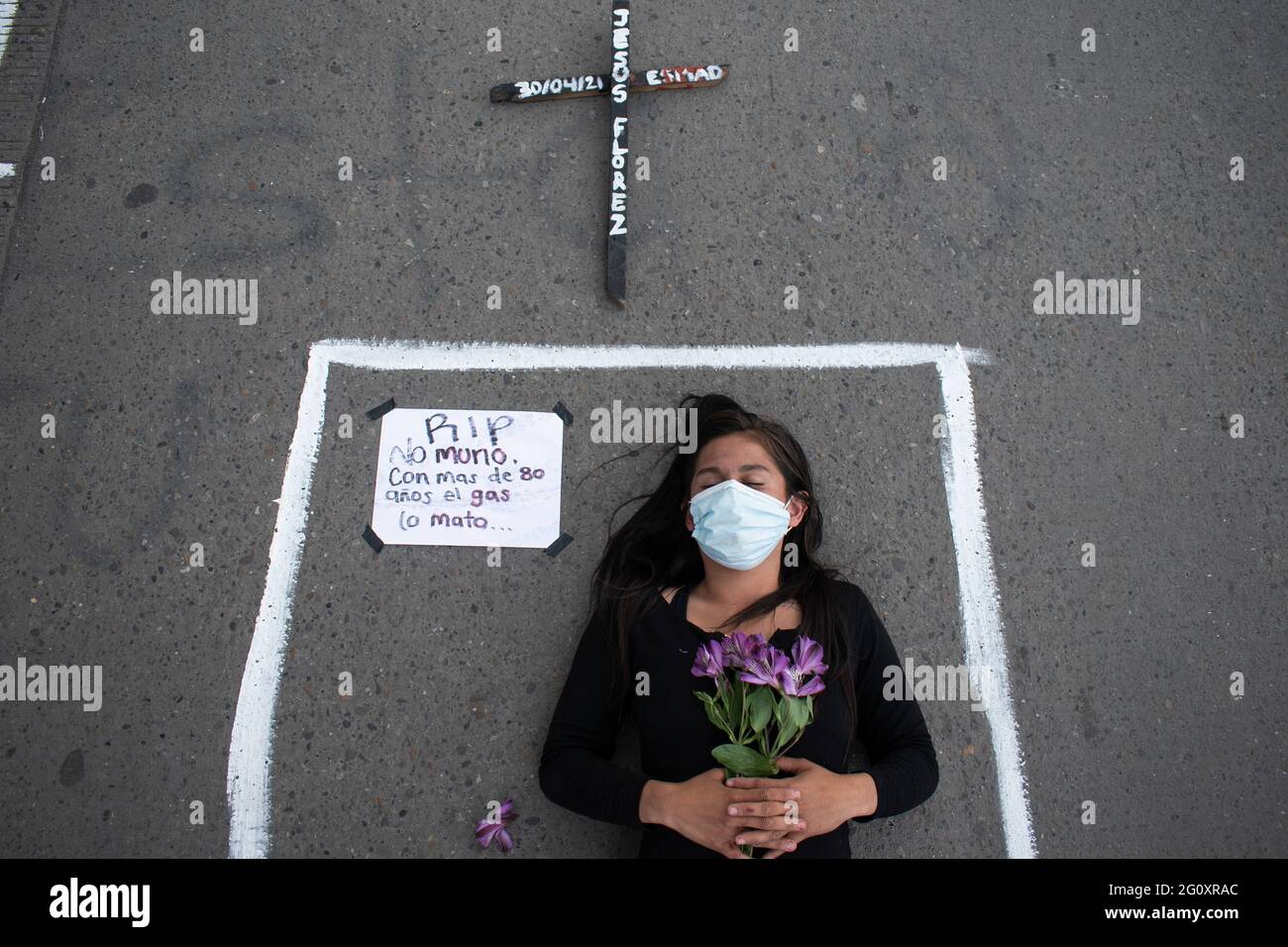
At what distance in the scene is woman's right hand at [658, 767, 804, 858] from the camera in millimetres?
2146

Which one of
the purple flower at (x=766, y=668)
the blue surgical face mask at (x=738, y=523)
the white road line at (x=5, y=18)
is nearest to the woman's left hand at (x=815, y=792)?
the purple flower at (x=766, y=668)

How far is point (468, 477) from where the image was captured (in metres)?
2.92

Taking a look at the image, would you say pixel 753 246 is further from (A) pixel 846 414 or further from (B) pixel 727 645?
(B) pixel 727 645

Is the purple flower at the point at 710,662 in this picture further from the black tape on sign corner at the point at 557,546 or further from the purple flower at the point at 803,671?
the black tape on sign corner at the point at 557,546

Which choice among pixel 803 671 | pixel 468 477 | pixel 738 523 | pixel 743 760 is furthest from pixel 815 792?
pixel 468 477

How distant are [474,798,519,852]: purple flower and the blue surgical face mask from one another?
3.64 feet

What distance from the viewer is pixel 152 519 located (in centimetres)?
290

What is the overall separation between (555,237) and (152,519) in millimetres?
1729
